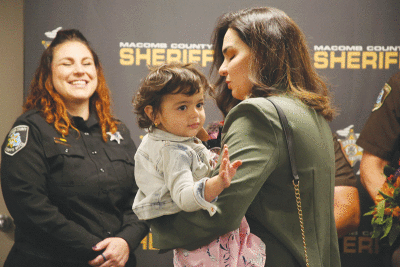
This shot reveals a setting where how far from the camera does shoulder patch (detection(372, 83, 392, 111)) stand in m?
2.78

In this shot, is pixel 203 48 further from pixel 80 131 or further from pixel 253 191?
pixel 253 191

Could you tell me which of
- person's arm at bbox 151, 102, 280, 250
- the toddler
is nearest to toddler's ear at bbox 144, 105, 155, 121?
the toddler

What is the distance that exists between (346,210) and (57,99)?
198 cm

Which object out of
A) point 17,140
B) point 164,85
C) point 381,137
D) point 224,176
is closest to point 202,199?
point 224,176

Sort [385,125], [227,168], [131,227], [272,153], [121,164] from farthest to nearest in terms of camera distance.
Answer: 1. [385,125]
2. [121,164]
3. [131,227]
4. [272,153]
5. [227,168]

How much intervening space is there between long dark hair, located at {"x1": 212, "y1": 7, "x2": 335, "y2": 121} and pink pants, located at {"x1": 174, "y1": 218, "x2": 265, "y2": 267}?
49 centimetres

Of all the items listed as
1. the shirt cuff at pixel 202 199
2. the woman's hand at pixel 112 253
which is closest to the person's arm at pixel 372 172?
the woman's hand at pixel 112 253

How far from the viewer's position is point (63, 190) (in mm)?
2311

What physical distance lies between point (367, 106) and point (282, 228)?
79.1 inches

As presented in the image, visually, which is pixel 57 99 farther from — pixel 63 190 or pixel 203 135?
pixel 203 135

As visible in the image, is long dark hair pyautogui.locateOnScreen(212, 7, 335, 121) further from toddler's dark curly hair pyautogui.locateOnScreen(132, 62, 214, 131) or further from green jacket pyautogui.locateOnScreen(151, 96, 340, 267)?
toddler's dark curly hair pyautogui.locateOnScreen(132, 62, 214, 131)

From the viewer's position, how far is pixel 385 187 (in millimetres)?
2324

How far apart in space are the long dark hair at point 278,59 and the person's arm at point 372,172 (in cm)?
141

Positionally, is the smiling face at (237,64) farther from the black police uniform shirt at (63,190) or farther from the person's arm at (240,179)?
the black police uniform shirt at (63,190)
